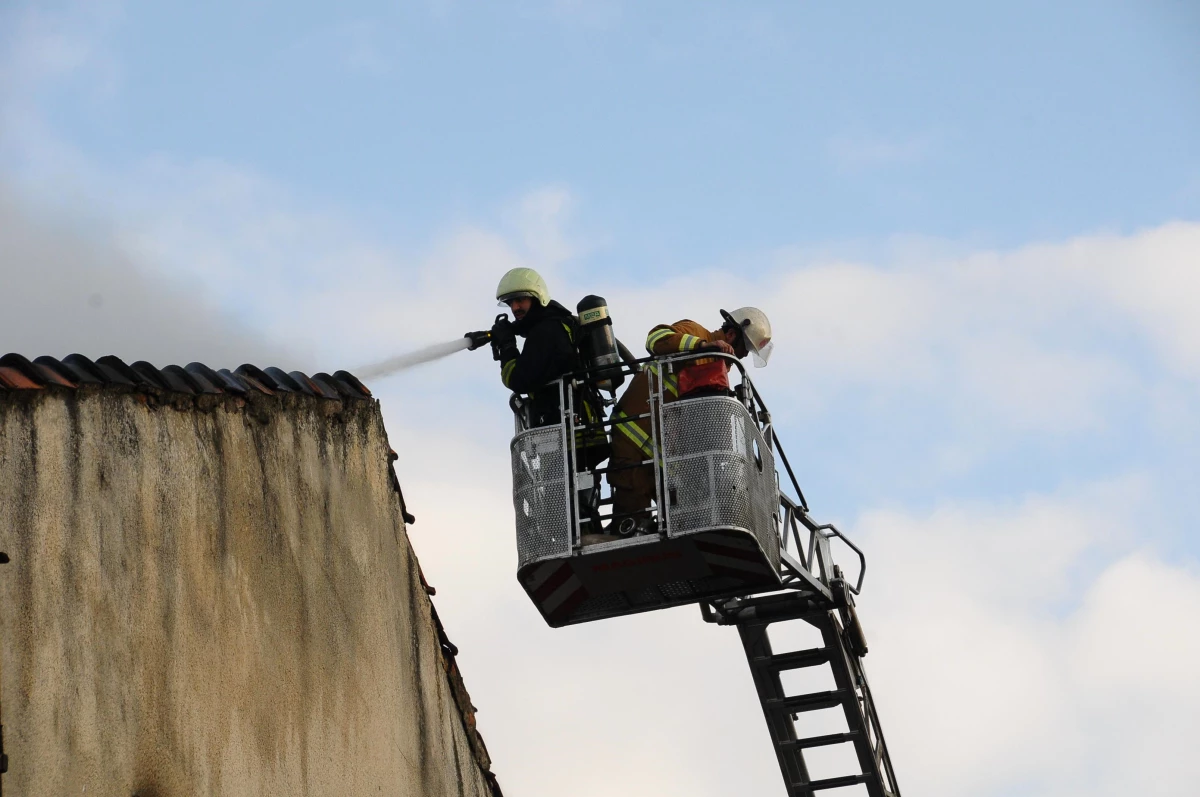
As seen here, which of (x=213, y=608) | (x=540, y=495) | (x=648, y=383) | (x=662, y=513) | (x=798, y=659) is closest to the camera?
(x=213, y=608)

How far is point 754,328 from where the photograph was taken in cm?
1175

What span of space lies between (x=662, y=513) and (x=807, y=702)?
3.64m

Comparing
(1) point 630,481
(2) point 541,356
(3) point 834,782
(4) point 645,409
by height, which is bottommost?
(3) point 834,782

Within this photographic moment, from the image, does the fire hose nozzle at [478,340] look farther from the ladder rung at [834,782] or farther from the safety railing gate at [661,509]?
the ladder rung at [834,782]

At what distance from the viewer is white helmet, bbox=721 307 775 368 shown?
1175 cm

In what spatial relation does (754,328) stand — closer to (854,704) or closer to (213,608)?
(854,704)

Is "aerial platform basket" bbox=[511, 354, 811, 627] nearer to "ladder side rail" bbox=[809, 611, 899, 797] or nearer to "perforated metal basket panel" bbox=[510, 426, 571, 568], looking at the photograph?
"perforated metal basket panel" bbox=[510, 426, 571, 568]

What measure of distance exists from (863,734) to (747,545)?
339cm

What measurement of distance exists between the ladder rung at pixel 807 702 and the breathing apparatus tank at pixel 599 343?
11.5ft

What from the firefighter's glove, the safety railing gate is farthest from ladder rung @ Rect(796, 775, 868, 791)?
the firefighter's glove

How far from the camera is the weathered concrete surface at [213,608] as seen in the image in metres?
8.52

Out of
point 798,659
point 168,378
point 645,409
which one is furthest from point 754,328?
point 168,378

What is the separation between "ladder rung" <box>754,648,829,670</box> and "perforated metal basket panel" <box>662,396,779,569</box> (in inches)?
98.0

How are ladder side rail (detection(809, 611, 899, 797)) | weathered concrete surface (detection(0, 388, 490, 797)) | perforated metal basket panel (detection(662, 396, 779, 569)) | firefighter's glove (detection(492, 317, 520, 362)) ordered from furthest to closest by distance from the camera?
1. ladder side rail (detection(809, 611, 899, 797))
2. firefighter's glove (detection(492, 317, 520, 362))
3. perforated metal basket panel (detection(662, 396, 779, 569))
4. weathered concrete surface (detection(0, 388, 490, 797))
